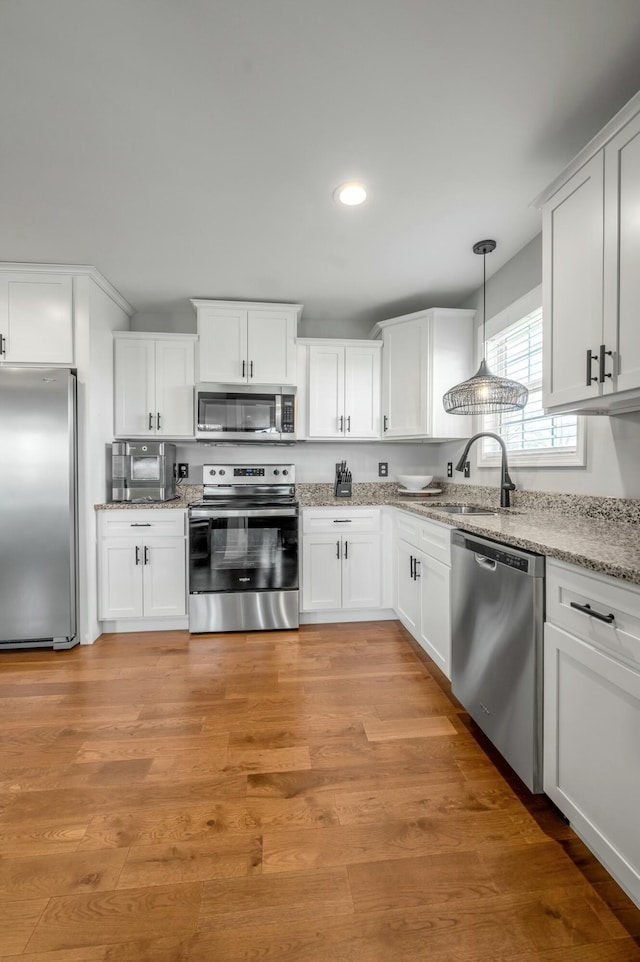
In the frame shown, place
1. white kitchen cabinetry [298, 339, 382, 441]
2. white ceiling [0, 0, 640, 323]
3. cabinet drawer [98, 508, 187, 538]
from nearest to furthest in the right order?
white ceiling [0, 0, 640, 323]
cabinet drawer [98, 508, 187, 538]
white kitchen cabinetry [298, 339, 382, 441]

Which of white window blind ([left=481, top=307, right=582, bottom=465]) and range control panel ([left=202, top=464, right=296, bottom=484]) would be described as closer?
white window blind ([left=481, top=307, right=582, bottom=465])

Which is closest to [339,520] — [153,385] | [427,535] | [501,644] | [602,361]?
[427,535]

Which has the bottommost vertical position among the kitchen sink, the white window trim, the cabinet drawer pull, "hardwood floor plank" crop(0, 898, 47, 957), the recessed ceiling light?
"hardwood floor plank" crop(0, 898, 47, 957)

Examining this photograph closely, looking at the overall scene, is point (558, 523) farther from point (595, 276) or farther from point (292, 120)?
point (292, 120)

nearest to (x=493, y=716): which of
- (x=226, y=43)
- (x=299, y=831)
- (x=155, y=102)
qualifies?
(x=299, y=831)

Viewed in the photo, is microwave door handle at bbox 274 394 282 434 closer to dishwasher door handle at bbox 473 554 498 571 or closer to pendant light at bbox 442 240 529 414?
pendant light at bbox 442 240 529 414

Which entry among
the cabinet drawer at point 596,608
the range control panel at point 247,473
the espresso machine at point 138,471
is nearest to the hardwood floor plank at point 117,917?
the cabinet drawer at point 596,608

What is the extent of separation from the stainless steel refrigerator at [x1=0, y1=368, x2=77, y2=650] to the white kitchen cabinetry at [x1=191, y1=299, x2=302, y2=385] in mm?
1009

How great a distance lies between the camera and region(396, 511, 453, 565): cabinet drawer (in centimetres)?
207

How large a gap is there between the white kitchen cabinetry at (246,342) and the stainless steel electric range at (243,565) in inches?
40.5

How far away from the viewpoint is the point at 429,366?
3.07 m

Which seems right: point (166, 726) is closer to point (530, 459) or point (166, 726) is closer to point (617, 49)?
point (530, 459)

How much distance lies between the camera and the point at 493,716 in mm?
1577

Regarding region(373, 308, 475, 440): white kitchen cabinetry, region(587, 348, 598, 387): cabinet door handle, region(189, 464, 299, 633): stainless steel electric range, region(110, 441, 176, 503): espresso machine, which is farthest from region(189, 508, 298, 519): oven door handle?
region(587, 348, 598, 387): cabinet door handle
